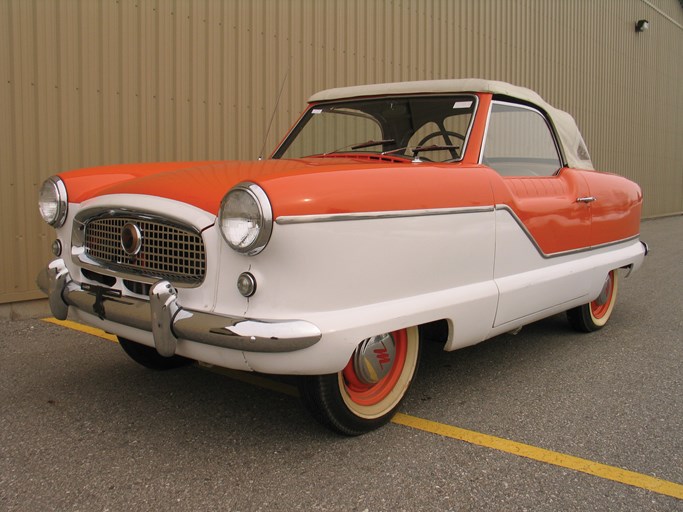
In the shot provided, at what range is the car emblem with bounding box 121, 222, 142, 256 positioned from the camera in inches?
99.8

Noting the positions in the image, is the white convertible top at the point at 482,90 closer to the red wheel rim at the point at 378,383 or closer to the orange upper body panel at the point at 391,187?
the orange upper body panel at the point at 391,187

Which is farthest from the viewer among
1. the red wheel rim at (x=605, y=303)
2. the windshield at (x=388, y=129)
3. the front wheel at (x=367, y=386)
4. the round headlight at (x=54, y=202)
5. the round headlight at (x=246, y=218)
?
the red wheel rim at (x=605, y=303)

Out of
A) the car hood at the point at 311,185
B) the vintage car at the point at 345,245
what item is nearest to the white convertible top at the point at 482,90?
the vintage car at the point at 345,245

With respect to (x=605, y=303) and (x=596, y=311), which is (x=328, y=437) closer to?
(x=596, y=311)

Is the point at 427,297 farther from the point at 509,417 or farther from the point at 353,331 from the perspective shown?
the point at 509,417

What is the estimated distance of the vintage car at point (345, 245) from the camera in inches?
87.9

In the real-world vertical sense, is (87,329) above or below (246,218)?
below

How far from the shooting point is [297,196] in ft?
7.30

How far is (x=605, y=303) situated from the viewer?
483cm

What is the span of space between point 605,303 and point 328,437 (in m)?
3.06

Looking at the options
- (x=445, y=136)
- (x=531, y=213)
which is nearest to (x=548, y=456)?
(x=531, y=213)

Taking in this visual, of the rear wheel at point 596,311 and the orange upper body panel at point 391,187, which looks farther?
the rear wheel at point 596,311

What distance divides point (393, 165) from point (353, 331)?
82cm

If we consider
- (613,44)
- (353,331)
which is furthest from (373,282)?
(613,44)
